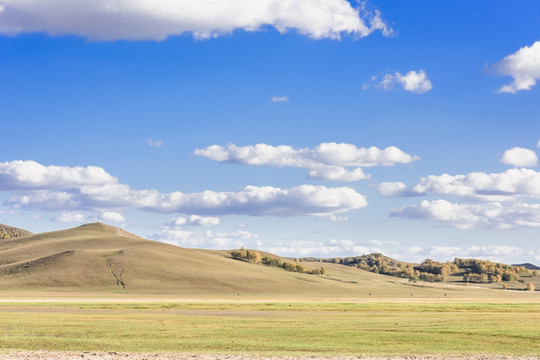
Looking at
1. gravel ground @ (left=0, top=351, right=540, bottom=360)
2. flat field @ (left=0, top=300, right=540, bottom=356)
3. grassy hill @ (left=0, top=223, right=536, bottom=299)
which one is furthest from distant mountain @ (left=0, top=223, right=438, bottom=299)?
gravel ground @ (left=0, top=351, right=540, bottom=360)

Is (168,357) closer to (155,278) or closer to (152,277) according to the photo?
(155,278)

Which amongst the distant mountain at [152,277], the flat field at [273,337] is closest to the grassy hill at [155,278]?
the distant mountain at [152,277]

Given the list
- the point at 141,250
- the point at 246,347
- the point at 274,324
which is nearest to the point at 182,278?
the point at 141,250

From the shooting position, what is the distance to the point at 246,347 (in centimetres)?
3262

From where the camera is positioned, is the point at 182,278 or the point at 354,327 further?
the point at 182,278

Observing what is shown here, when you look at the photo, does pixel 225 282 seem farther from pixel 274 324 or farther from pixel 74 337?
pixel 74 337

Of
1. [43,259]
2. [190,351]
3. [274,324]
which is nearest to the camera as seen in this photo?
[190,351]

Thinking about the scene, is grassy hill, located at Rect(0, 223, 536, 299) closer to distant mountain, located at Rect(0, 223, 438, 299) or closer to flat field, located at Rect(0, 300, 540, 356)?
distant mountain, located at Rect(0, 223, 438, 299)

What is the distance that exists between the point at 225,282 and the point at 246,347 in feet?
Answer: 414

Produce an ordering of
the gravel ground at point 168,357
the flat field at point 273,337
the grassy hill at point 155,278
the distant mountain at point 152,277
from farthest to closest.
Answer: the distant mountain at point 152,277, the grassy hill at point 155,278, the flat field at point 273,337, the gravel ground at point 168,357

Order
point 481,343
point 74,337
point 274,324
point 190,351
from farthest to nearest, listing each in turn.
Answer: point 274,324 → point 74,337 → point 481,343 → point 190,351

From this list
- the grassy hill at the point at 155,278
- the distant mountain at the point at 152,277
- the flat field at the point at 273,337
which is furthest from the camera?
the distant mountain at the point at 152,277

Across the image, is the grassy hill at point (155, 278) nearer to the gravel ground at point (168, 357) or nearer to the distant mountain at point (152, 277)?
the distant mountain at point (152, 277)

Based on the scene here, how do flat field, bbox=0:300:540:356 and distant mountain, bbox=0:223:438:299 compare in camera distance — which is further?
distant mountain, bbox=0:223:438:299
